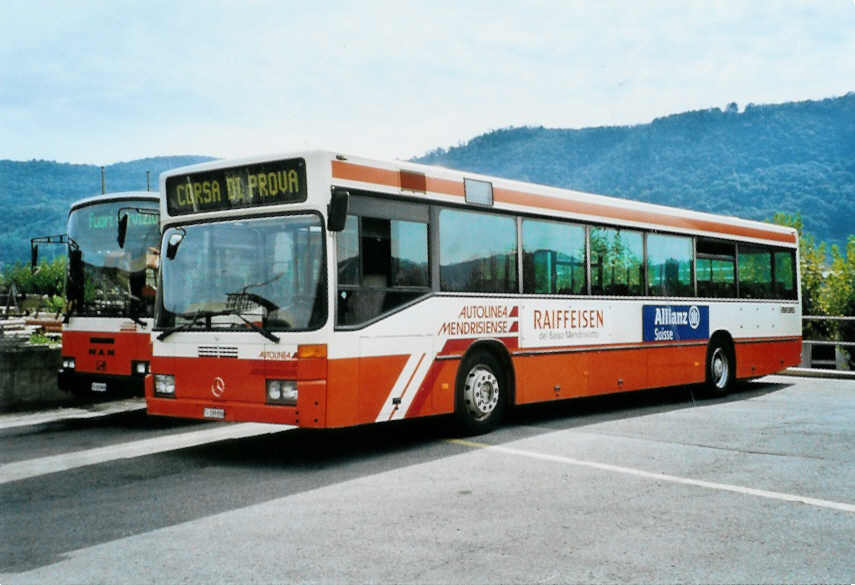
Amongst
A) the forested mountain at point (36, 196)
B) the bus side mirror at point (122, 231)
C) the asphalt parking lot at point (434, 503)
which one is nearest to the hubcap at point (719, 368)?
the asphalt parking lot at point (434, 503)

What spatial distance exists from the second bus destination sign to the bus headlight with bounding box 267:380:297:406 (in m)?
1.74

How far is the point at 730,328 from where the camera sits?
591 inches

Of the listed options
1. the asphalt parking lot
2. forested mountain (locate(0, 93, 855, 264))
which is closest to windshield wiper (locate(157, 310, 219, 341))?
the asphalt parking lot

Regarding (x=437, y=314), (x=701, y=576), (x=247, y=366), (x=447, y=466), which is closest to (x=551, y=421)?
(x=437, y=314)

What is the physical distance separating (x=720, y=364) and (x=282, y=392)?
9168 millimetres

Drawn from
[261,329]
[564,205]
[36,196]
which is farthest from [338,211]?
[36,196]

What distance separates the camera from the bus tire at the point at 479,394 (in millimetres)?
9922

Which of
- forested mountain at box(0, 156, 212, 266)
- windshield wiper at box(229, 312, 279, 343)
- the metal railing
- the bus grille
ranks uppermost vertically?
forested mountain at box(0, 156, 212, 266)

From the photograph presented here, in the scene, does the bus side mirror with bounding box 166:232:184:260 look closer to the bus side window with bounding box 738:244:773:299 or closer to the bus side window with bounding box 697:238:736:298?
the bus side window with bounding box 697:238:736:298

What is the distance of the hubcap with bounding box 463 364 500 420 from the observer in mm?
10047

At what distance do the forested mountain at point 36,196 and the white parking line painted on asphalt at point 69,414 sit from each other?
106 meters

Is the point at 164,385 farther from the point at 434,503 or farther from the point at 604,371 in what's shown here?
the point at 604,371

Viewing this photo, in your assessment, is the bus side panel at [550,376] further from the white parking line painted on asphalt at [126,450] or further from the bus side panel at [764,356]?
the bus side panel at [764,356]

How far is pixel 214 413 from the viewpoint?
8.66 meters
